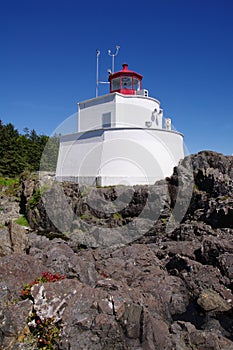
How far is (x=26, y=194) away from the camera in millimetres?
20188

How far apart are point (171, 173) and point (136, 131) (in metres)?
3.79

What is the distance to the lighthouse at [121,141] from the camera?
1989 cm

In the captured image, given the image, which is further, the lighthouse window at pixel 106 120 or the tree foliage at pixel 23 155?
the tree foliage at pixel 23 155

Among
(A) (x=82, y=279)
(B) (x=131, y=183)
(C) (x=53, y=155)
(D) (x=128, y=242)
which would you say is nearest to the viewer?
(A) (x=82, y=279)

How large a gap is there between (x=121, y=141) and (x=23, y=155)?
1946cm

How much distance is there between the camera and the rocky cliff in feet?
21.2

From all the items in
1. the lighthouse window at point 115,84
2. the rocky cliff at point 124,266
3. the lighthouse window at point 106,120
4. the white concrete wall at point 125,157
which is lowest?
the rocky cliff at point 124,266

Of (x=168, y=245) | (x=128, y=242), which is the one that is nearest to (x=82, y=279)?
(x=168, y=245)

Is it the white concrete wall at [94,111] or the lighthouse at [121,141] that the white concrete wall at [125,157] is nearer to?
the lighthouse at [121,141]

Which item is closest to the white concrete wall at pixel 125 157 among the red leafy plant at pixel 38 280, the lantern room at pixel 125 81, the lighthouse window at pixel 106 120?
the lighthouse window at pixel 106 120

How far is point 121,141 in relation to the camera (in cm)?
2005

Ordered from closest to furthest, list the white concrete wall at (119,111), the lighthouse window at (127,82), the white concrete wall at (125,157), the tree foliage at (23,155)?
the white concrete wall at (125,157) → the white concrete wall at (119,111) → the lighthouse window at (127,82) → the tree foliage at (23,155)

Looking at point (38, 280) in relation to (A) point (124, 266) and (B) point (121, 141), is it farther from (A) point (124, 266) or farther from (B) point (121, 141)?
(B) point (121, 141)

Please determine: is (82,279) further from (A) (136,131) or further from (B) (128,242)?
(A) (136,131)
